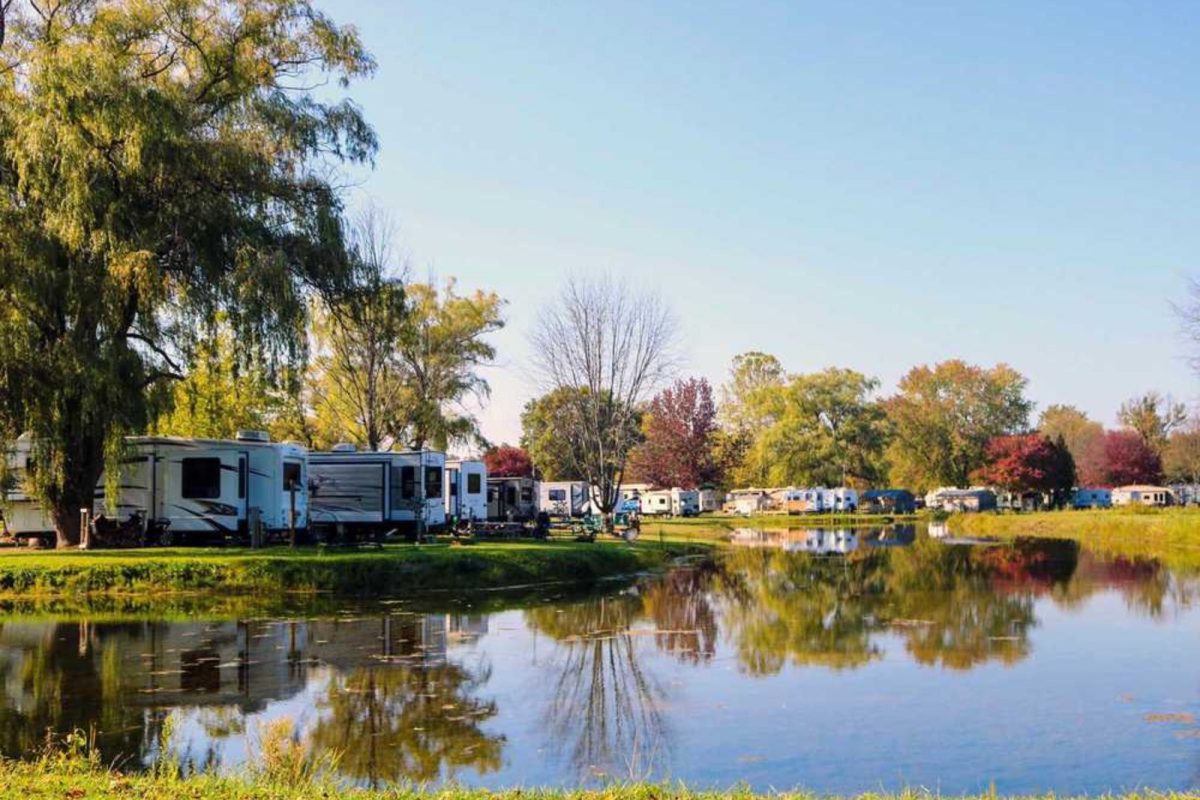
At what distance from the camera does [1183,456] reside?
3536 inches

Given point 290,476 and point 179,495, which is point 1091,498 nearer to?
point 290,476

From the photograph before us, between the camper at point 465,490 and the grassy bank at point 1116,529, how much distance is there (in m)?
20.2

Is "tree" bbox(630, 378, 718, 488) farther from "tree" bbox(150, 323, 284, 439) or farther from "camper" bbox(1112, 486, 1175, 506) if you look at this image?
"tree" bbox(150, 323, 284, 439)

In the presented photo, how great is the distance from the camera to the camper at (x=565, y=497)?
55.2 meters

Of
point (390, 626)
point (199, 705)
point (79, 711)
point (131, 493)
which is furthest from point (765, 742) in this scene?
point (131, 493)

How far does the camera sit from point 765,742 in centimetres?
1009

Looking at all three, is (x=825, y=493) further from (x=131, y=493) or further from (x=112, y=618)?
(x=112, y=618)

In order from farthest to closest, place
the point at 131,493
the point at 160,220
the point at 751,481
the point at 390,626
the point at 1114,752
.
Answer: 1. the point at 751,481
2. the point at 131,493
3. the point at 160,220
4. the point at 390,626
5. the point at 1114,752

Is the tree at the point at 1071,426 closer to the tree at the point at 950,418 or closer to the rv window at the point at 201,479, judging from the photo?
the tree at the point at 950,418

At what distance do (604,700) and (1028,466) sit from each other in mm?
66042

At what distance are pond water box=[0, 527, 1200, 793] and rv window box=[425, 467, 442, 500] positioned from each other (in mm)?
9391

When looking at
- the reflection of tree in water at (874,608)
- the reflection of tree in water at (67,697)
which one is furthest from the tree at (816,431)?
the reflection of tree in water at (67,697)

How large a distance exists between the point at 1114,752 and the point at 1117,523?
41597mm

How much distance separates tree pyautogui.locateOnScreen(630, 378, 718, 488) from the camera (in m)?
77.8
